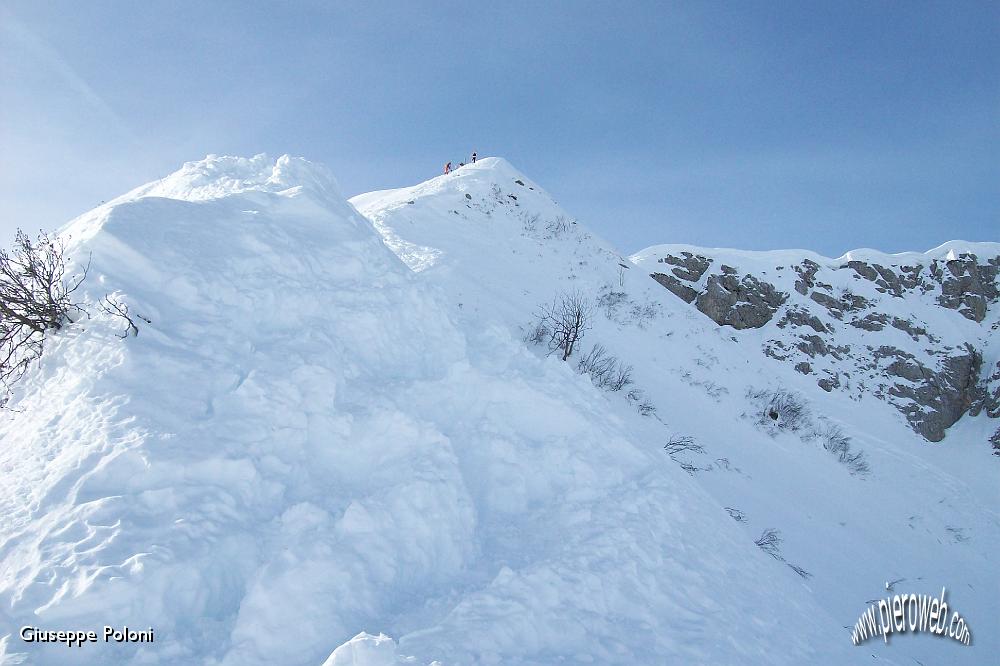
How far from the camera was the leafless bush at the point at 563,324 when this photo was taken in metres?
15.4

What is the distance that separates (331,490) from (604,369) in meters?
11.7

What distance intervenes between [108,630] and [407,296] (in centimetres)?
619

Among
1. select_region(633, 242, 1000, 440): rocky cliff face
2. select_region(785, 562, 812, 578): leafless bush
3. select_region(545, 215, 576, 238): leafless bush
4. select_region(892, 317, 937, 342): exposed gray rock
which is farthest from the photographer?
select_region(892, 317, 937, 342): exposed gray rock

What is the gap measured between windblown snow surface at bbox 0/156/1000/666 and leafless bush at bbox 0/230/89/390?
25cm

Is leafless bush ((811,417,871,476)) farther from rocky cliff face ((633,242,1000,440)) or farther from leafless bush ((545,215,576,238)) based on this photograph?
leafless bush ((545,215,576,238))

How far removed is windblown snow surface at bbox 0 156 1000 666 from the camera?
12.4 ft

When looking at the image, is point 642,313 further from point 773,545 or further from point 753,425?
point 773,545

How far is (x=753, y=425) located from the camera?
1762cm

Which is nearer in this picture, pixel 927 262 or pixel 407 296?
pixel 407 296

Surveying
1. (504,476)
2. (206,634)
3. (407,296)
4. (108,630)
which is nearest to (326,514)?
(206,634)

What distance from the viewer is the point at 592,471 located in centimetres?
689

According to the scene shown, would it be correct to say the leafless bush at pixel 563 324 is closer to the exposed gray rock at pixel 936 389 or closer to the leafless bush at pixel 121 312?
the leafless bush at pixel 121 312

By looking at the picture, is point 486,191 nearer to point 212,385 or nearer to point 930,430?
point 212,385

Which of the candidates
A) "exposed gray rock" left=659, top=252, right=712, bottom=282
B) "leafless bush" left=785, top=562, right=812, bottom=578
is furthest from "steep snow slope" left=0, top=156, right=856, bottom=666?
"exposed gray rock" left=659, top=252, right=712, bottom=282
